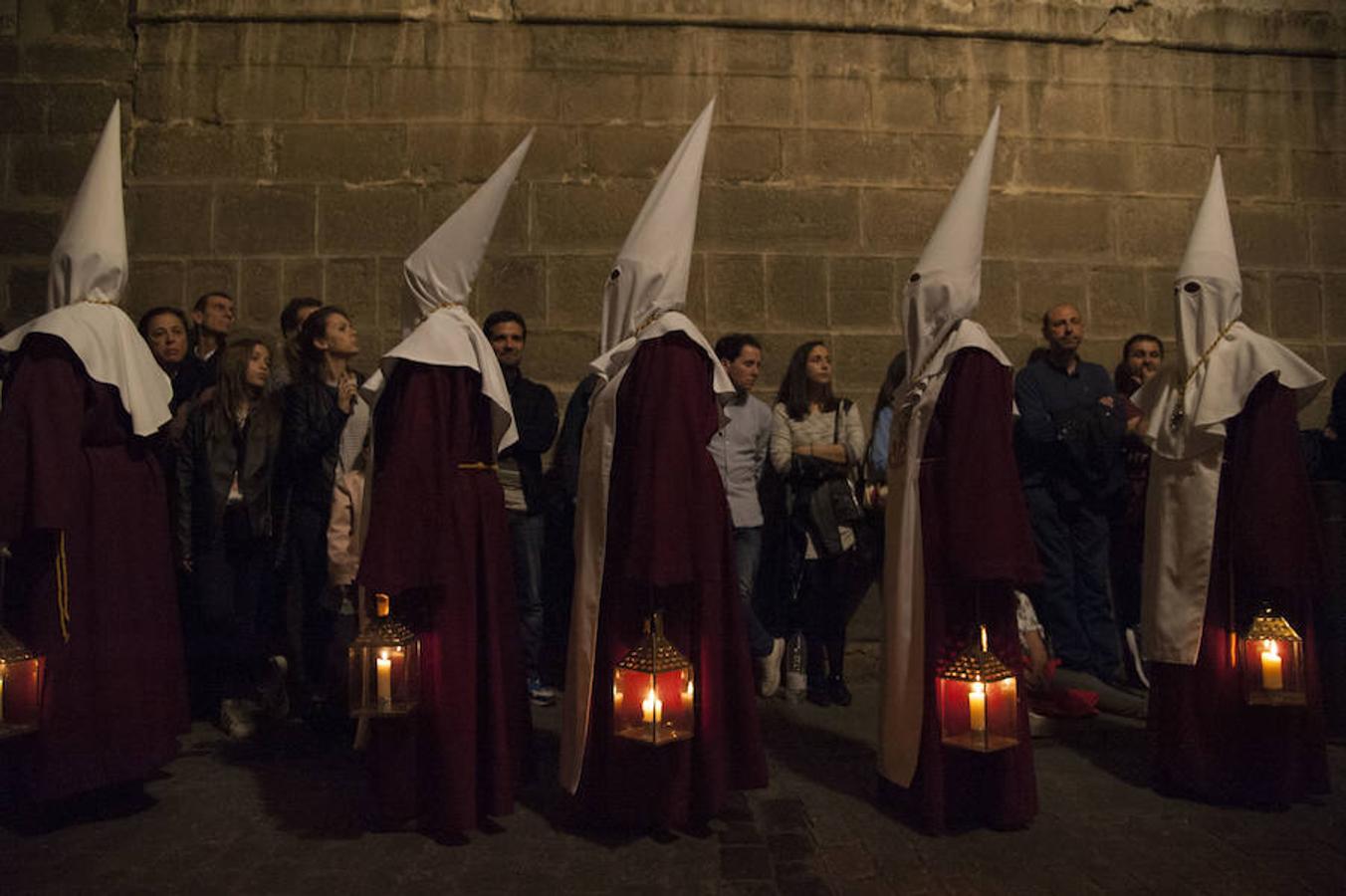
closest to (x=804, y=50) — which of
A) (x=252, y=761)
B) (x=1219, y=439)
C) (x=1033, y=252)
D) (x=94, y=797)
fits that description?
(x=1033, y=252)

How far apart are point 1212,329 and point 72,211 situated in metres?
4.79

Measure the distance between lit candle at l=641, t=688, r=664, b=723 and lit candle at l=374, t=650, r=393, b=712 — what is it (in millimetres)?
873

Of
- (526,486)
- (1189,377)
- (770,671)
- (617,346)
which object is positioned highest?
(617,346)

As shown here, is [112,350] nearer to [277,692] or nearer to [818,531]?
[277,692]

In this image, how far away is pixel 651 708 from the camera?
121 inches

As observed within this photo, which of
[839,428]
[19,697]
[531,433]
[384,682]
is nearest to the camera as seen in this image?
[384,682]

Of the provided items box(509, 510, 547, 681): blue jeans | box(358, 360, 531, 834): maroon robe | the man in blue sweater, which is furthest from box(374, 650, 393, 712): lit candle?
the man in blue sweater

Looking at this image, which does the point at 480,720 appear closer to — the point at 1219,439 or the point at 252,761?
the point at 252,761

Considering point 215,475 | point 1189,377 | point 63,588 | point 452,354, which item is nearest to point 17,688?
point 63,588

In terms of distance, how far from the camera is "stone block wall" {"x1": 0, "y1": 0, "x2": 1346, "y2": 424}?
6262mm

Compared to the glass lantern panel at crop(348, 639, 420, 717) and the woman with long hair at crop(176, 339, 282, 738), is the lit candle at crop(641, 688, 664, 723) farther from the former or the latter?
the woman with long hair at crop(176, 339, 282, 738)

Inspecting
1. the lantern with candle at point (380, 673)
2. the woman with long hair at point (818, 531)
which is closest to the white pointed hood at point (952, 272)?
the woman with long hair at point (818, 531)

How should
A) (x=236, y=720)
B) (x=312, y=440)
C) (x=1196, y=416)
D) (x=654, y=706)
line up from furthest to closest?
(x=236, y=720) → (x=312, y=440) → (x=1196, y=416) → (x=654, y=706)

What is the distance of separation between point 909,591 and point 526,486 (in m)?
2.47
